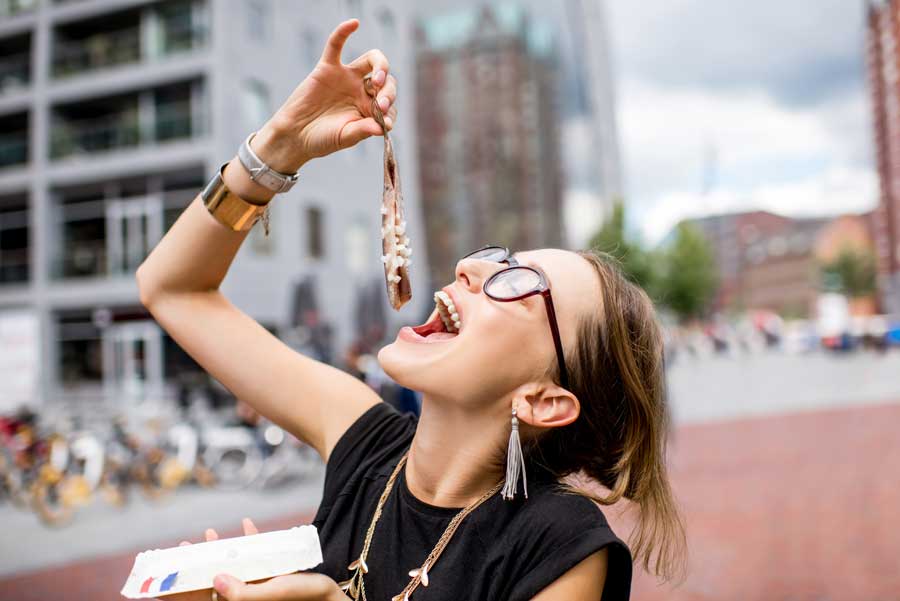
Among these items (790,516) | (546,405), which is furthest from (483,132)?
(546,405)

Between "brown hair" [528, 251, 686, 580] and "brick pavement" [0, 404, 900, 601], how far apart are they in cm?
21

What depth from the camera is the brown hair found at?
44.1 inches

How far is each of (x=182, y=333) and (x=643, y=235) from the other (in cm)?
3304

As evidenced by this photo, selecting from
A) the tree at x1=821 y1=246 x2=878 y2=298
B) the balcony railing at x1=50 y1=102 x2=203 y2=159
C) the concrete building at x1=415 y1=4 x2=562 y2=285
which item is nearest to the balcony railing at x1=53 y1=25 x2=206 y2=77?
the balcony railing at x1=50 y1=102 x2=203 y2=159

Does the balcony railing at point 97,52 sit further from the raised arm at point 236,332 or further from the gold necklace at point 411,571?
the gold necklace at point 411,571

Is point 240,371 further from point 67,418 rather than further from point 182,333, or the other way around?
point 67,418

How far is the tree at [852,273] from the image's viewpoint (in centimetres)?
4669

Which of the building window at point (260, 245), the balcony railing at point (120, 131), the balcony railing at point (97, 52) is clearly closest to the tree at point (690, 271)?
the building window at point (260, 245)

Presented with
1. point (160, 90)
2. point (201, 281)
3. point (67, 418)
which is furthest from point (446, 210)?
point (201, 281)

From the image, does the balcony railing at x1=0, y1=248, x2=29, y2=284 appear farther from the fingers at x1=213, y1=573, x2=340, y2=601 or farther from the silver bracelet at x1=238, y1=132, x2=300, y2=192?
the fingers at x1=213, y1=573, x2=340, y2=601

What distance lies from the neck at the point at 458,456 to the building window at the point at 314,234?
52.6 feet

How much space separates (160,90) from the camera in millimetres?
17094

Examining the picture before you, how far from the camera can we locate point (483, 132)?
26.6 meters

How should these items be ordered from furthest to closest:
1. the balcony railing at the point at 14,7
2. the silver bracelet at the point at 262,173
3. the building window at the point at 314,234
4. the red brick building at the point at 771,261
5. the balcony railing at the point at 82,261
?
1. the red brick building at the point at 771,261
2. the balcony railing at the point at 14,7
3. the balcony railing at the point at 82,261
4. the building window at the point at 314,234
5. the silver bracelet at the point at 262,173
